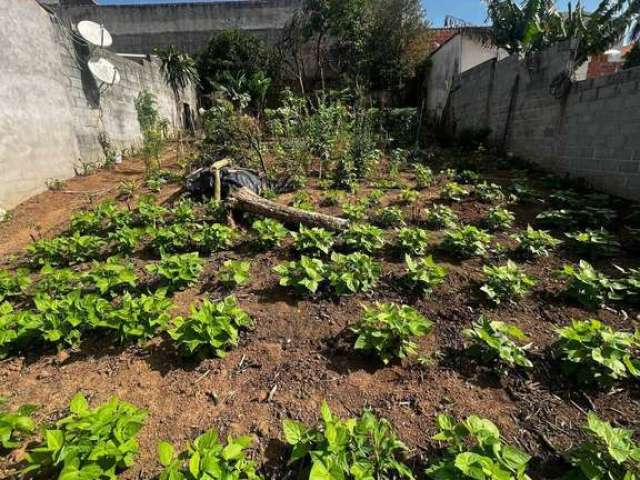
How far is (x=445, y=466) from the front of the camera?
4.32ft

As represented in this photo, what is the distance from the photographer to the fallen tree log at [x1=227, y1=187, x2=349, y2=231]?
3827mm

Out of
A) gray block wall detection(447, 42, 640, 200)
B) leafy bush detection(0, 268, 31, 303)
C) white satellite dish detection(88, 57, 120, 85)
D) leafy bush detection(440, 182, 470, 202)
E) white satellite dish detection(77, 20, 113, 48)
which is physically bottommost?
leafy bush detection(0, 268, 31, 303)

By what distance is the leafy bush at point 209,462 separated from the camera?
1268mm

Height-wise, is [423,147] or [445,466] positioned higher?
[423,147]

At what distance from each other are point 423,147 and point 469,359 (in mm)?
8500

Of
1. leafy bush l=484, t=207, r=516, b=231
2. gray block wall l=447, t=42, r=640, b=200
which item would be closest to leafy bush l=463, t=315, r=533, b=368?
leafy bush l=484, t=207, r=516, b=231

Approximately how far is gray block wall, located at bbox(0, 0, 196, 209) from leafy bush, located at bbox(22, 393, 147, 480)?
18.4ft

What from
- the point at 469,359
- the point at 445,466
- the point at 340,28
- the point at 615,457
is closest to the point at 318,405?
the point at 445,466

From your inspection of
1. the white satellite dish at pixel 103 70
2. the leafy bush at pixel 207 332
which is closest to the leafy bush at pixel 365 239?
the leafy bush at pixel 207 332

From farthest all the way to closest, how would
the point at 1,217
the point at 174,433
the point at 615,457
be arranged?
the point at 1,217 → the point at 174,433 → the point at 615,457

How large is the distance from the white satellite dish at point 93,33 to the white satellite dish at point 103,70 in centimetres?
36

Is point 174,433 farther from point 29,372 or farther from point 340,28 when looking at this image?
point 340,28

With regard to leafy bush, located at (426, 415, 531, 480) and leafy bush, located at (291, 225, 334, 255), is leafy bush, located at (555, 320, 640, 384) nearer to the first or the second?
leafy bush, located at (426, 415, 531, 480)

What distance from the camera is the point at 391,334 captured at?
204 centimetres
